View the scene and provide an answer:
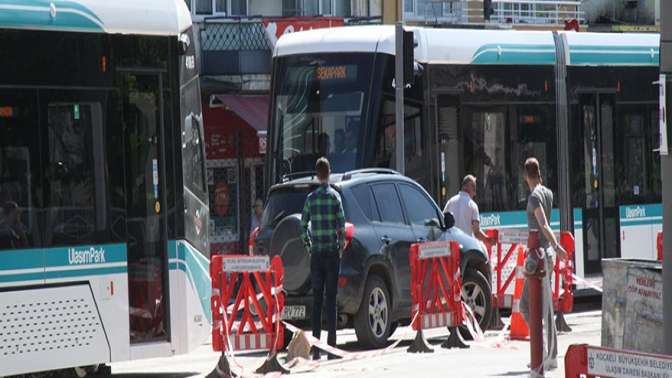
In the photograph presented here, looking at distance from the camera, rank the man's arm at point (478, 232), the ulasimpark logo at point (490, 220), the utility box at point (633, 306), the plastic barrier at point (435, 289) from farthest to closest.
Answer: the ulasimpark logo at point (490, 220)
the man's arm at point (478, 232)
the plastic barrier at point (435, 289)
the utility box at point (633, 306)

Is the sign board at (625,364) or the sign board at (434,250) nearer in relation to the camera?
the sign board at (625,364)

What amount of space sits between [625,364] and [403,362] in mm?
7072

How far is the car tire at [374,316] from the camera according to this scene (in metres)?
16.8

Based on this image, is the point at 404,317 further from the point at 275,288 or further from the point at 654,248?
the point at 654,248

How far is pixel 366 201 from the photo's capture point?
1733cm

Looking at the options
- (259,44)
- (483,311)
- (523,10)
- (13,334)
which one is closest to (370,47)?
(483,311)

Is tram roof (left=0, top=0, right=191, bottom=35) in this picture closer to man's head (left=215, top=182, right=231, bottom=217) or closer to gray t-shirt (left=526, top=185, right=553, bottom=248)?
gray t-shirt (left=526, top=185, right=553, bottom=248)

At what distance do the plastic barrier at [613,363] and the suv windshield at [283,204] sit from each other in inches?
332

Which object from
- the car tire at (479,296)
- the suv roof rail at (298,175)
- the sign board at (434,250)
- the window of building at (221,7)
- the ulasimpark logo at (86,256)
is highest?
the window of building at (221,7)

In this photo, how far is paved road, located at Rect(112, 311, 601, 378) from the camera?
48.3 feet

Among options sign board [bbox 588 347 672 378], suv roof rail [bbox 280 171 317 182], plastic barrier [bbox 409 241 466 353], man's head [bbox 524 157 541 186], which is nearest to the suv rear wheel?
plastic barrier [bbox 409 241 466 353]

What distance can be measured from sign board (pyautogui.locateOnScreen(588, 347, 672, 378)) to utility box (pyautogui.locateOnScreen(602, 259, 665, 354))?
88 cm

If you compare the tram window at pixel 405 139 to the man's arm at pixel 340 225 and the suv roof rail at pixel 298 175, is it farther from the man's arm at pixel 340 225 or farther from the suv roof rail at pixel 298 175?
the man's arm at pixel 340 225

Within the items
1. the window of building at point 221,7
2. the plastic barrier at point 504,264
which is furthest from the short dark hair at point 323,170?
the window of building at point 221,7
